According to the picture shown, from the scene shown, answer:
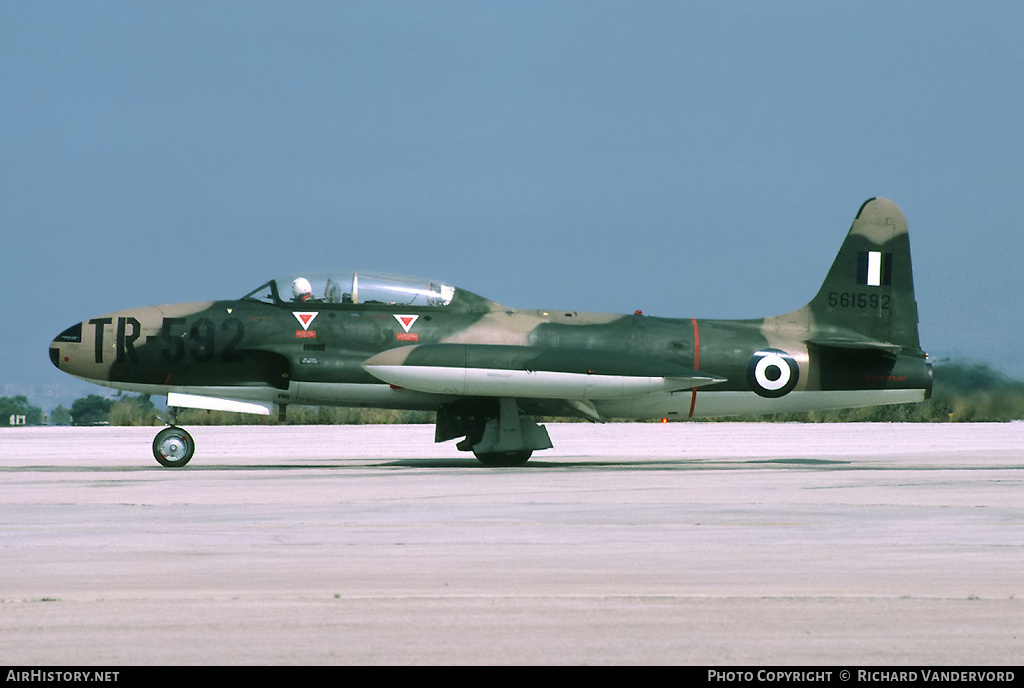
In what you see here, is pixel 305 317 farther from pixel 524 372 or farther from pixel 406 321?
pixel 524 372

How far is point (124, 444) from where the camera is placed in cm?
2708

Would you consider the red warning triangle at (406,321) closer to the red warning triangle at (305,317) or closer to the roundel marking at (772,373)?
the red warning triangle at (305,317)

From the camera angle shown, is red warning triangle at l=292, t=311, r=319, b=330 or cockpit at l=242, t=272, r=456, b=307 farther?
cockpit at l=242, t=272, r=456, b=307

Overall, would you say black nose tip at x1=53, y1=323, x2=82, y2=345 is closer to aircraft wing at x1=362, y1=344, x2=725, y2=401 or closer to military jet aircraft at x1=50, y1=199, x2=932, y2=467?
military jet aircraft at x1=50, y1=199, x2=932, y2=467

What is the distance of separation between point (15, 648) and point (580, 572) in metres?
3.62

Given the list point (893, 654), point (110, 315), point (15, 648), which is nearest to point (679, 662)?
point (893, 654)

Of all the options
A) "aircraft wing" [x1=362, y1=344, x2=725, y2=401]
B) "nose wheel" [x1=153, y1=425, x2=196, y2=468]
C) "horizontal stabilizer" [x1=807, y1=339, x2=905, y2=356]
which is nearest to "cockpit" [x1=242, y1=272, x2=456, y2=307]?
"aircraft wing" [x1=362, y1=344, x2=725, y2=401]

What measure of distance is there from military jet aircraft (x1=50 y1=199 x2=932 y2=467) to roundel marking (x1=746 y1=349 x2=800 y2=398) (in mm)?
24

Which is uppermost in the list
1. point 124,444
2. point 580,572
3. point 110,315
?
point 110,315

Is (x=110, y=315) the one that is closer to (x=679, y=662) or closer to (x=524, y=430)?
(x=524, y=430)

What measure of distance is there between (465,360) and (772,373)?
222 inches

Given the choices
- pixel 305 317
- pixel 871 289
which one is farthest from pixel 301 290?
pixel 871 289

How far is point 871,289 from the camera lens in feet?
69.7

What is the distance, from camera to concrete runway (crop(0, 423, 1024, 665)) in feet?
17.6
